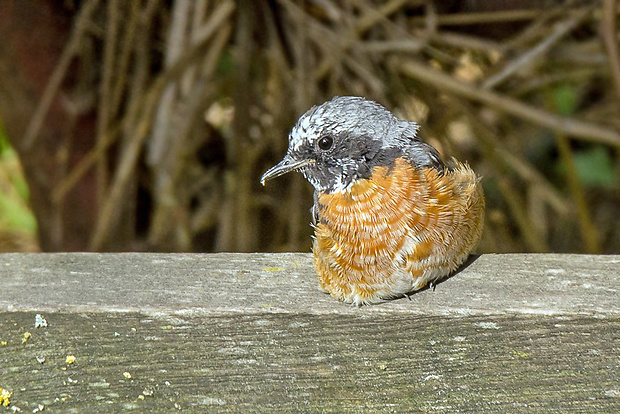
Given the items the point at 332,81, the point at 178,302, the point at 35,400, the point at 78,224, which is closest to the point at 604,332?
the point at 178,302

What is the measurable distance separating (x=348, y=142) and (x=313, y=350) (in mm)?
373

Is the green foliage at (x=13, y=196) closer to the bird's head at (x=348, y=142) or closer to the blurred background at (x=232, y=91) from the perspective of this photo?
the blurred background at (x=232, y=91)

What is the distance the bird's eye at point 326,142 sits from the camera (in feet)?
4.30

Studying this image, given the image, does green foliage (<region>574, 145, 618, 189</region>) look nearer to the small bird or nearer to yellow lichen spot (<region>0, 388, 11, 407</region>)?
the small bird

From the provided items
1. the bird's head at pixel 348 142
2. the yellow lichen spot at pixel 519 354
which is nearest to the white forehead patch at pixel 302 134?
the bird's head at pixel 348 142

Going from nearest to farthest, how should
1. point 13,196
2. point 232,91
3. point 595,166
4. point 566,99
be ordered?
point 232,91, point 566,99, point 595,166, point 13,196

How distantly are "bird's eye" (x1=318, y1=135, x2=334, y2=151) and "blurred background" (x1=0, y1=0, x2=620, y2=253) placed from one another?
3.36 ft

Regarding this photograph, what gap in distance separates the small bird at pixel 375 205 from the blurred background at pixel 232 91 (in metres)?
1.03

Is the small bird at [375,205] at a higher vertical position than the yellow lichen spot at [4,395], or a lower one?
higher

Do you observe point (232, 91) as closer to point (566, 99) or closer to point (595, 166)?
point (566, 99)

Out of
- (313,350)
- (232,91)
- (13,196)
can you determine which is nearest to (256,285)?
(313,350)

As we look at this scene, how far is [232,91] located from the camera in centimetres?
257

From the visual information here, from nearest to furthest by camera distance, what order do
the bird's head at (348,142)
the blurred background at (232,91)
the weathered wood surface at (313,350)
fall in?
the weathered wood surface at (313,350) → the bird's head at (348,142) → the blurred background at (232,91)

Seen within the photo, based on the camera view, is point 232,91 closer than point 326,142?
No
